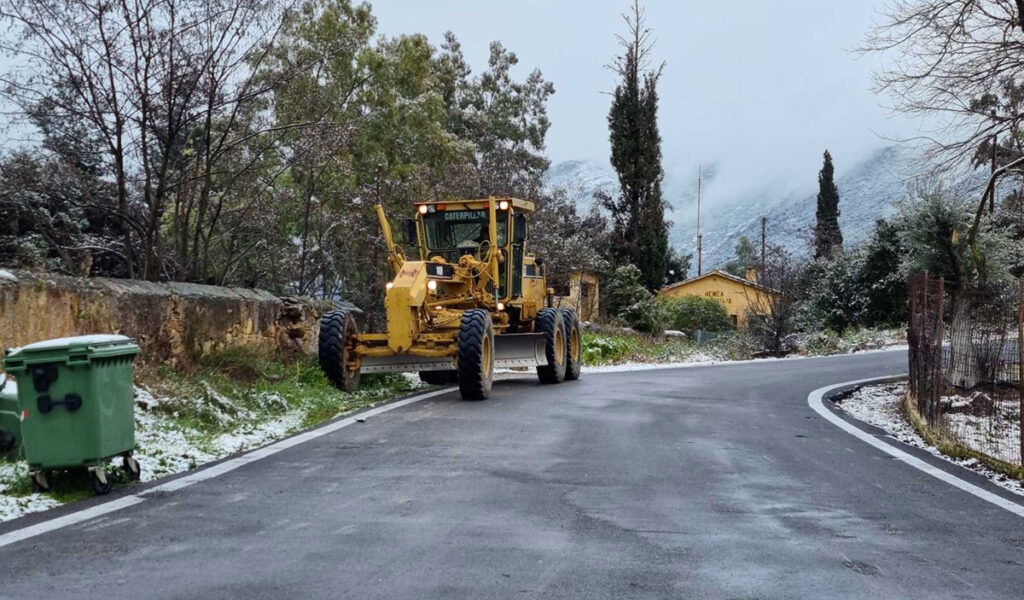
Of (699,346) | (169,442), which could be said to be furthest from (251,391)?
(699,346)

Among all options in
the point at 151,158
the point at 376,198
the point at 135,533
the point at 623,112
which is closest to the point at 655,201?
the point at 623,112

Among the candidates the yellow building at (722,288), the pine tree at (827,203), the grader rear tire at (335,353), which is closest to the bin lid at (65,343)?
the grader rear tire at (335,353)

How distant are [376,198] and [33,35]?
14.9m

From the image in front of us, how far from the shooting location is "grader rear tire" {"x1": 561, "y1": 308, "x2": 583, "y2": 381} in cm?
1723

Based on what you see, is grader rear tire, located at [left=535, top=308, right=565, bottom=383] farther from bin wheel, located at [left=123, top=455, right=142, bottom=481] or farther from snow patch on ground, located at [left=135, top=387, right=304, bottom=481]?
bin wheel, located at [left=123, top=455, right=142, bottom=481]

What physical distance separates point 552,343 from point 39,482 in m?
10.4

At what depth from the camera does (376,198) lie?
2616 cm

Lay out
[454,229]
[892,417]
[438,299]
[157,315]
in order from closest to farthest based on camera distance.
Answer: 1. [157,315]
2. [892,417]
3. [438,299]
4. [454,229]

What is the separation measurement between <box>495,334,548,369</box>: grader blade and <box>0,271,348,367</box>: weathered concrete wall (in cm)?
296

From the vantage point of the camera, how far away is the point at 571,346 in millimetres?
17609

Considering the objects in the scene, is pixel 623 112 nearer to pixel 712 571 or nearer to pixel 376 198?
pixel 376 198

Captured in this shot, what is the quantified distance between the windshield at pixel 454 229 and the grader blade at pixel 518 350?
1.58m

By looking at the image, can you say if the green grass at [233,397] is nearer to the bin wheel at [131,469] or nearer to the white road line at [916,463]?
the bin wheel at [131,469]

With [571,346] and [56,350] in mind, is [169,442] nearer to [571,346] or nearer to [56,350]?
[56,350]
